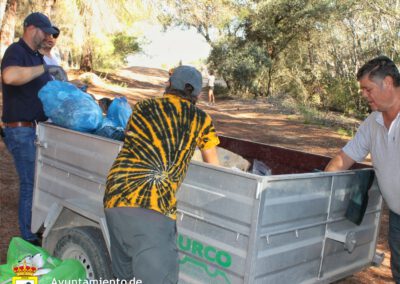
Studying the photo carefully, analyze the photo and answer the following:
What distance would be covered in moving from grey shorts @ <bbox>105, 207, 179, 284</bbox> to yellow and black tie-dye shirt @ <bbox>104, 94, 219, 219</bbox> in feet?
0.16

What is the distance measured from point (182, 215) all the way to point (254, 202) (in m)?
0.55

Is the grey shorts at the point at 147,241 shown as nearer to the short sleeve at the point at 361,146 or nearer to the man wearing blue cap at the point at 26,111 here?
the short sleeve at the point at 361,146

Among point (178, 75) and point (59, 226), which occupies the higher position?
point (178, 75)

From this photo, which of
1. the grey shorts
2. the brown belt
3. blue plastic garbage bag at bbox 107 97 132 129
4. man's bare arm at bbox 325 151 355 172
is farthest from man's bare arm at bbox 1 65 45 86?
man's bare arm at bbox 325 151 355 172

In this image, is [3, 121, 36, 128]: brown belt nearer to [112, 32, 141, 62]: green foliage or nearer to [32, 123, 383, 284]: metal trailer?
[32, 123, 383, 284]: metal trailer

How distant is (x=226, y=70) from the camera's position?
25891 mm

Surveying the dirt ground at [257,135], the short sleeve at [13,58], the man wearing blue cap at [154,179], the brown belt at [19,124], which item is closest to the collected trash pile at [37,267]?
the man wearing blue cap at [154,179]

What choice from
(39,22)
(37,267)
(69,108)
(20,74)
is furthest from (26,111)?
(37,267)

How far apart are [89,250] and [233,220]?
1079 mm

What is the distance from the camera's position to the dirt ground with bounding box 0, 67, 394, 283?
15.9 feet

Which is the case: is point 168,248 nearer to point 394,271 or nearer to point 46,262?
point 46,262

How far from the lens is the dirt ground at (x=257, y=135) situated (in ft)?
15.9

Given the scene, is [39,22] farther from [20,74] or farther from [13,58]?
[20,74]

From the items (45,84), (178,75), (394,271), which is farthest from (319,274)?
(45,84)
